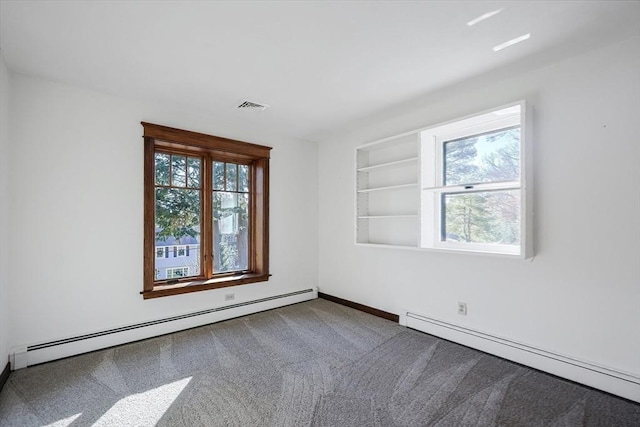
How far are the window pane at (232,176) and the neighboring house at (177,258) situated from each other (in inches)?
32.8

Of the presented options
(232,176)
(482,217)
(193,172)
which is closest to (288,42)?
(193,172)

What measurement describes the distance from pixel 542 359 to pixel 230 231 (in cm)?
348

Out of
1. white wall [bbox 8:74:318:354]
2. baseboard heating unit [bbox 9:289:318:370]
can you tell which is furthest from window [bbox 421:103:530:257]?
white wall [bbox 8:74:318:354]

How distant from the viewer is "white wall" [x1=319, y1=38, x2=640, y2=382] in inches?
80.1

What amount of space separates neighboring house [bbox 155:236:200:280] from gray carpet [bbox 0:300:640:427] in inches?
28.8

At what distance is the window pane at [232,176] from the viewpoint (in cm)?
389

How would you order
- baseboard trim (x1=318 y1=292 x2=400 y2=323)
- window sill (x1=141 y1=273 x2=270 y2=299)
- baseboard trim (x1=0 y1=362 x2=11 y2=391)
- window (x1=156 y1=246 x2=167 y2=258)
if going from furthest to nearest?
baseboard trim (x1=318 y1=292 x2=400 y2=323)
window (x1=156 y1=246 x2=167 y2=258)
window sill (x1=141 y1=273 x2=270 y2=299)
baseboard trim (x1=0 y1=362 x2=11 y2=391)

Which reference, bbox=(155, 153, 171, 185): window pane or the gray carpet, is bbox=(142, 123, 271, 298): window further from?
the gray carpet

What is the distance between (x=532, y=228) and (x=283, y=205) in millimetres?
2928

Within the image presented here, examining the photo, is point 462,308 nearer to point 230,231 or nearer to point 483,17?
point 483,17

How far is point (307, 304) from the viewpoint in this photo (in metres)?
4.24

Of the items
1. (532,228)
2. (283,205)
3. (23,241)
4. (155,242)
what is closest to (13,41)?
(23,241)

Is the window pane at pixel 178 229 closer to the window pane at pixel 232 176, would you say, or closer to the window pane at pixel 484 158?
the window pane at pixel 232 176

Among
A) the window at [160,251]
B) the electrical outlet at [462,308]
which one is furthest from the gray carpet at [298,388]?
the window at [160,251]
